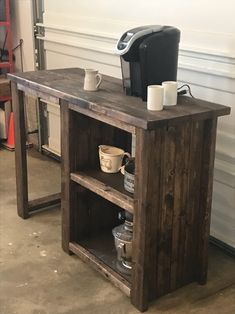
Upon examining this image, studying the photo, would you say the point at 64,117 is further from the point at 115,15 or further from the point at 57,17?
the point at 57,17

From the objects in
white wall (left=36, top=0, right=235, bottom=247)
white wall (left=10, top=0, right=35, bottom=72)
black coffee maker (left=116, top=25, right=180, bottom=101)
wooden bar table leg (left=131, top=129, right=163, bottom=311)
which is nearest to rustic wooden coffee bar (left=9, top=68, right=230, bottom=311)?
wooden bar table leg (left=131, top=129, right=163, bottom=311)

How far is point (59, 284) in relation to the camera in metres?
2.44

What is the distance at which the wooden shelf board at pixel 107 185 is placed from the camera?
7.34 ft

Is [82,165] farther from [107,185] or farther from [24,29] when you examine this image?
[24,29]

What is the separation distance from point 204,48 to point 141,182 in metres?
0.93

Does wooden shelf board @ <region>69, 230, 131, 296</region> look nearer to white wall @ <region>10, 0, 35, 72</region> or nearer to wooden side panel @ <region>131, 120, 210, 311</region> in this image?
wooden side panel @ <region>131, 120, 210, 311</region>

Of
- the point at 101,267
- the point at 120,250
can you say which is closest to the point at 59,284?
the point at 101,267

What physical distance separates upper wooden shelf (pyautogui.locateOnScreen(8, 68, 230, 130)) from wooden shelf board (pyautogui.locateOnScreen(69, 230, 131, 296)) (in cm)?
75

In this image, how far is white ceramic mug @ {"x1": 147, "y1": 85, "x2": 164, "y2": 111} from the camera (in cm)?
208

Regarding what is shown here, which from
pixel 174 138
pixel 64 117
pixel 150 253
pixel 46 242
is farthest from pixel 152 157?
pixel 46 242

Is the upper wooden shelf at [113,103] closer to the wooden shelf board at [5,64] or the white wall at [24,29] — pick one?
the white wall at [24,29]

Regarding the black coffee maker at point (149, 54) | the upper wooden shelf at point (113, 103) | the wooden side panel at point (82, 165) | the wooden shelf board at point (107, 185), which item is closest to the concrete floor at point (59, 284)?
the wooden side panel at point (82, 165)

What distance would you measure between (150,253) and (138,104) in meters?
0.67

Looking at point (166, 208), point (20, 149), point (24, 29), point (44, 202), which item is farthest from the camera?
point (24, 29)
